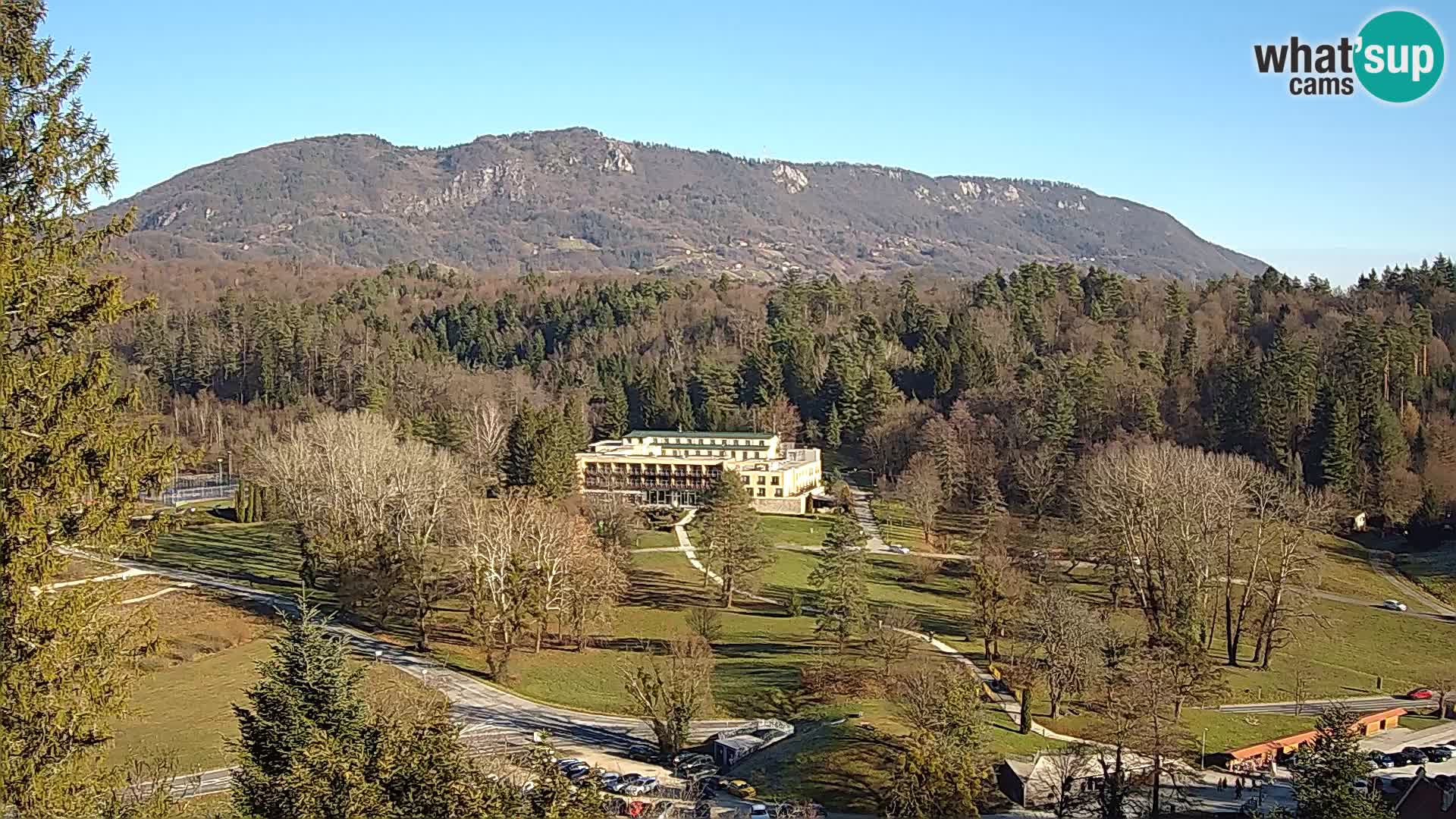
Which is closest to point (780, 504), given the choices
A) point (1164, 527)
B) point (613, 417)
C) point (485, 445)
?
point (485, 445)

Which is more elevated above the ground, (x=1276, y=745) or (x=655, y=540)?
(x=655, y=540)

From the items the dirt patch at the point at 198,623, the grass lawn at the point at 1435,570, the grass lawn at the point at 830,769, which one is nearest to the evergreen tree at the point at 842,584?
the grass lawn at the point at 830,769

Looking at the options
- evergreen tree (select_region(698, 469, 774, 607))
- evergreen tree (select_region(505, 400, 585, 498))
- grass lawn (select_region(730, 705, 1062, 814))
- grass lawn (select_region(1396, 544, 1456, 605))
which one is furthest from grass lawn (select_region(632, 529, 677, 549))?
grass lawn (select_region(1396, 544, 1456, 605))

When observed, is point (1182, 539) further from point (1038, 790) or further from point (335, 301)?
point (335, 301)

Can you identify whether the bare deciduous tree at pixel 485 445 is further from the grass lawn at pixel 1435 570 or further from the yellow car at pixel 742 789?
the grass lawn at pixel 1435 570

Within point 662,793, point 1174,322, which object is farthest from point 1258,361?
point 662,793

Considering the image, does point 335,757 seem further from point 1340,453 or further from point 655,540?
point 1340,453

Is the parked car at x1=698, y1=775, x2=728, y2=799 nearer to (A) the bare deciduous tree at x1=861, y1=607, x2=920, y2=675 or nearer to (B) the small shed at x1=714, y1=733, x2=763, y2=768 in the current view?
(B) the small shed at x1=714, y1=733, x2=763, y2=768
